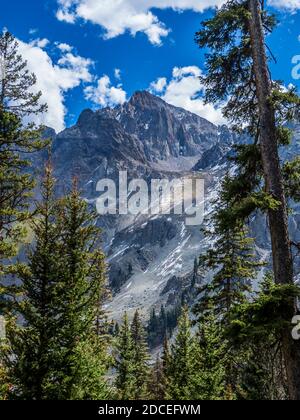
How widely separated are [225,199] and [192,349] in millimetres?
23101

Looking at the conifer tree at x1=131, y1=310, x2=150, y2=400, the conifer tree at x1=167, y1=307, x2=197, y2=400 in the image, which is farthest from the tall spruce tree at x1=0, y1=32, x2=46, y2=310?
the conifer tree at x1=131, y1=310, x2=150, y2=400

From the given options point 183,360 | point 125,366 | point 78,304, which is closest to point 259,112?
point 78,304

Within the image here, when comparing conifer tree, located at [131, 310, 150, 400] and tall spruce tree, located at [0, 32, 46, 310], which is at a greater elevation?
tall spruce tree, located at [0, 32, 46, 310]

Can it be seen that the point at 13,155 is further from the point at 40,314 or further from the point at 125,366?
the point at 125,366

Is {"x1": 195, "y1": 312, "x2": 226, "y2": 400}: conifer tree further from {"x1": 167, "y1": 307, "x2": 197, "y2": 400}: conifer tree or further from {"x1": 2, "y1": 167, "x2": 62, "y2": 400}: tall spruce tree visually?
{"x1": 2, "y1": 167, "x2": 62, "y2": 400}: tall spruce tree

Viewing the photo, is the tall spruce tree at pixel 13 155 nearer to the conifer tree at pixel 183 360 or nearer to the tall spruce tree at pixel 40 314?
the tall spruce tree at pixel 40 314

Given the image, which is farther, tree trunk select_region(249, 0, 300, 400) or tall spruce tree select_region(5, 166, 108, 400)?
tall spruce tree select_region(5, 166, 108, 400)

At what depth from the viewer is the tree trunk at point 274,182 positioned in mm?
7855

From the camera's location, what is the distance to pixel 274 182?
9.01 m

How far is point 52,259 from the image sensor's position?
15.0 m

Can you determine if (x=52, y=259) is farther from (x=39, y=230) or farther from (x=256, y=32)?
(x=256, y=32)

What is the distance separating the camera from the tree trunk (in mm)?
7855

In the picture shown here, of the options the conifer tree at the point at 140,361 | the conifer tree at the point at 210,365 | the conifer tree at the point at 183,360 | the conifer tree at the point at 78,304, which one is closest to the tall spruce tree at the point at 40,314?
the conifer tree at the point at 78,304

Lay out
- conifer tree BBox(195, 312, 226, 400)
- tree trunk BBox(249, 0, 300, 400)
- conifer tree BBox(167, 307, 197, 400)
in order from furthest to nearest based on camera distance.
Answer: conifer tree BBox(167, 307, 197, 400) < conifer tree BBox(195, 312, 226, 400) < tree trunk BBox(249, 0, 300, 400)
